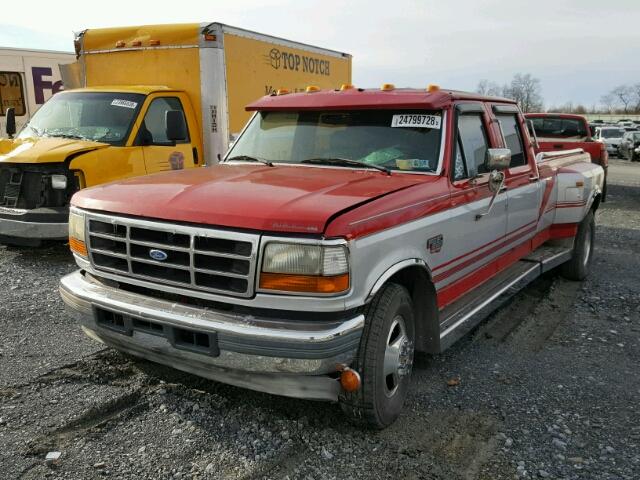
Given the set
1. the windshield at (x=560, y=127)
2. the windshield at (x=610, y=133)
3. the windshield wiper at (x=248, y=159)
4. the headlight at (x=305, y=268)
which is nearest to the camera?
the headlight at (x=305, y=268)

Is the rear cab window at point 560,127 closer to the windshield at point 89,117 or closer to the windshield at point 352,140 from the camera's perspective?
the windshield at point 89,117

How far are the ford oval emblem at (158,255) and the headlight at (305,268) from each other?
604mm

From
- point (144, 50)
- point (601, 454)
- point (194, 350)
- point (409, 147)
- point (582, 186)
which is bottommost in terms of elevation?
point (601, 454)

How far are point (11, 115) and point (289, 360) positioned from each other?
7.54 metres

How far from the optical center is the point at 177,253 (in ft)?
10.0

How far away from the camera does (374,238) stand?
9.82 ft

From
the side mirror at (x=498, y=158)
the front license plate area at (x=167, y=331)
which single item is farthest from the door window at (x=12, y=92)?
the side mirror at (x=498, y=158)

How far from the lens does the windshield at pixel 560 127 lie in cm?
1323

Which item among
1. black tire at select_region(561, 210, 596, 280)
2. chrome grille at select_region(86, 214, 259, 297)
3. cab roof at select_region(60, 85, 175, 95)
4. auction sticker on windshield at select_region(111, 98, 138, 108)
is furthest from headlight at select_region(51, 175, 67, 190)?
black tire at select_region(561, 210, 596, 280)

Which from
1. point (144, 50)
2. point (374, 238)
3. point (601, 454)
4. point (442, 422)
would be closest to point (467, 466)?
point (442, 422)

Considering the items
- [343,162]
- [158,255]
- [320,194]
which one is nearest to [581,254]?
[343,162]

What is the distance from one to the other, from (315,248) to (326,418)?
1247mm

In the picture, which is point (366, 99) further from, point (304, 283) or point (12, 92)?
point (12, 92)

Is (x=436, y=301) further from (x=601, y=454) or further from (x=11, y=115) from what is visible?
(x=11, y=115)
